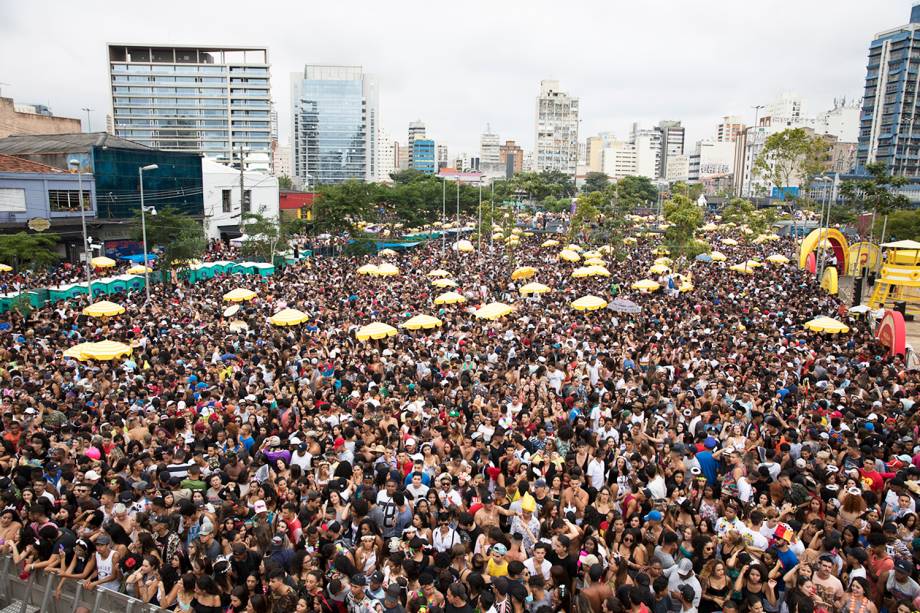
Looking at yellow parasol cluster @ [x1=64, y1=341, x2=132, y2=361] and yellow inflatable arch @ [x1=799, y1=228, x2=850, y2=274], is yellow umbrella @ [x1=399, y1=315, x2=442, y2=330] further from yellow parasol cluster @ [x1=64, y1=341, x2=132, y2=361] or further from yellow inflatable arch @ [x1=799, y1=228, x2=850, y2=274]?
yellow inflatable arch @ [x1=799, y1=228, x2=850, y2=274]

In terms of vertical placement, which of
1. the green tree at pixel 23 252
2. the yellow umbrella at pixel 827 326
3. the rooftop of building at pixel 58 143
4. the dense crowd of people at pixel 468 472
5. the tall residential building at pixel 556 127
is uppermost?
the tall residential building at pixel 556 127

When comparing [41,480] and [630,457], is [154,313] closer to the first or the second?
[41,480]

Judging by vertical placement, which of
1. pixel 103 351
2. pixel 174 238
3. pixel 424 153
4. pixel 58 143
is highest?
pixel 424 153

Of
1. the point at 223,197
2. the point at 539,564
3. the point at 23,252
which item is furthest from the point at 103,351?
the point at 223,197

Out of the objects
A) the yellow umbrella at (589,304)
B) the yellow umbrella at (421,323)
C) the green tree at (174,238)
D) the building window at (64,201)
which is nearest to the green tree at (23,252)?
the green tree at (174,238)

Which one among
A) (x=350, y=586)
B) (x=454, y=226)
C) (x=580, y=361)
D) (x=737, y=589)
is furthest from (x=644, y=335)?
(x=454, y=226)

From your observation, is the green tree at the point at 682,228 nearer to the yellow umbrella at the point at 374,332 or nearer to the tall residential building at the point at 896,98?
the yellow umbrella at the point at 374,332

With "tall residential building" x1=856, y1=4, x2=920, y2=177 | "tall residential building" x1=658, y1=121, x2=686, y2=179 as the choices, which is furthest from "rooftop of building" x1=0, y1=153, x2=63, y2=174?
"tall residential building" x1=658, y1=121, x2=686, y2=179

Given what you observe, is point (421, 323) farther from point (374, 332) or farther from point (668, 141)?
point (668, 141)
